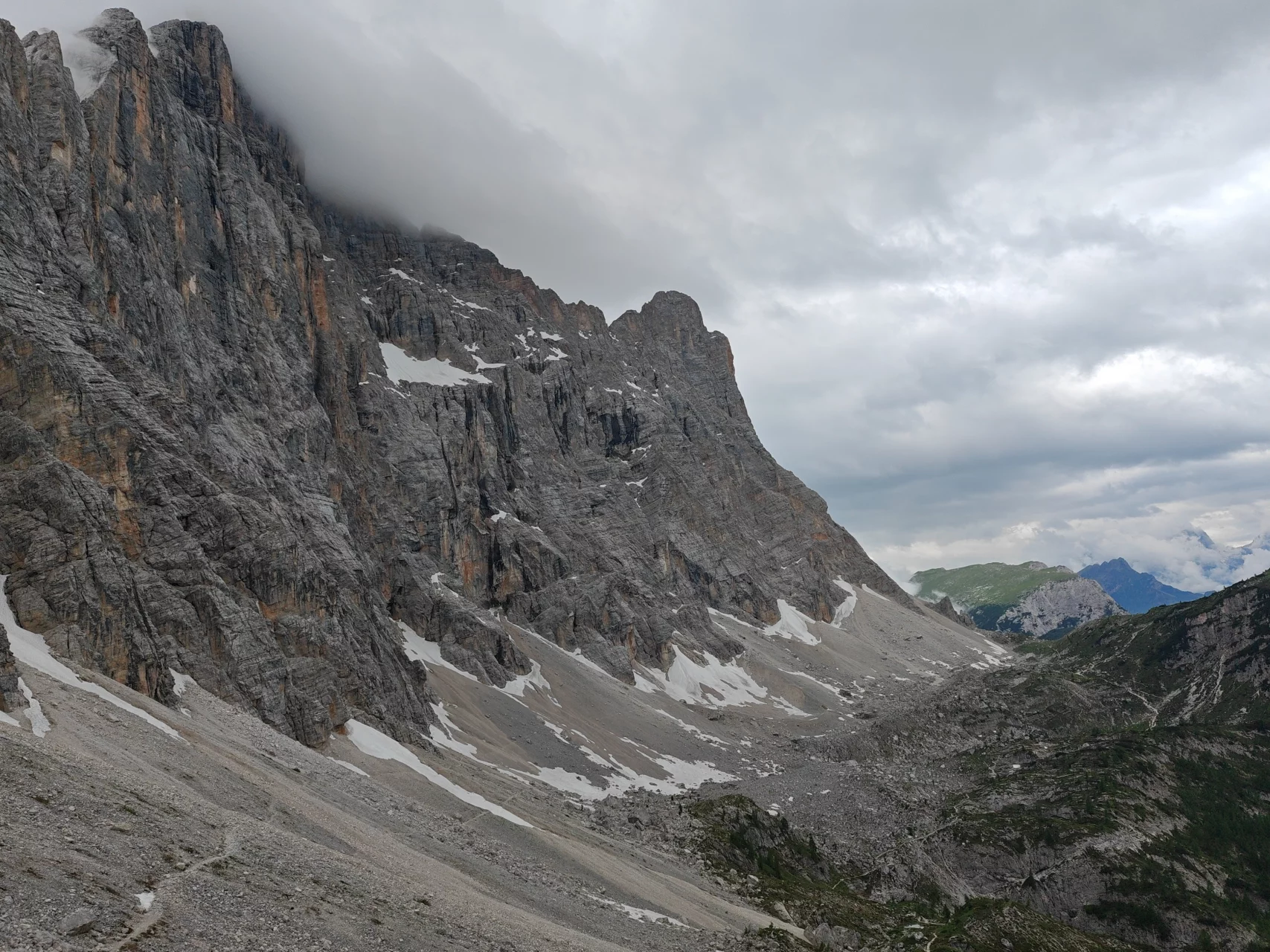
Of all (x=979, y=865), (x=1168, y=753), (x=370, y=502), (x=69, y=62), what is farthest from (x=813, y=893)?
(x=69, y=62)

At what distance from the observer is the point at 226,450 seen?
3130 inches

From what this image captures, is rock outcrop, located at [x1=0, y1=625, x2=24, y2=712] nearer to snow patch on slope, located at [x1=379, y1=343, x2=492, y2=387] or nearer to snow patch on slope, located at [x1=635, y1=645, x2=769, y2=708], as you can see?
snow patch on slope, located at [x1=635, y1=645, x2=769, y2=708]

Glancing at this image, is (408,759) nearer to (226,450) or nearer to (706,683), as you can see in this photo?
(226,450)


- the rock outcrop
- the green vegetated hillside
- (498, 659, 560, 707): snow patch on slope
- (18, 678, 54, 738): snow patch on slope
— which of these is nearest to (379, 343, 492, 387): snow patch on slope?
(498, 659, 560, 707): snow patch on slope

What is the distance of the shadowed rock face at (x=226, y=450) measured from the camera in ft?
183

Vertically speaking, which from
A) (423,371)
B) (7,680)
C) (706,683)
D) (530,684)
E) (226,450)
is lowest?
(530,684)

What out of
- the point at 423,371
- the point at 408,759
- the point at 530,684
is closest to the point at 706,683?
the point at 530,684

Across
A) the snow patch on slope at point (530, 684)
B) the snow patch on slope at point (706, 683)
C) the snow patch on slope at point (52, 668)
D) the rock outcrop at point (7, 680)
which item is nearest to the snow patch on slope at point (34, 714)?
the rock outcrop at point (7, 680)

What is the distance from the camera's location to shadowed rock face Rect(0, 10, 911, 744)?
2195 inches

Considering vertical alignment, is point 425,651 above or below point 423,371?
below

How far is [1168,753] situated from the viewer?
9762cm

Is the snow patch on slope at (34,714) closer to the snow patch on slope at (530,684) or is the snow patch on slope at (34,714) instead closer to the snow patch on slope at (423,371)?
the snow patch on slope at (530,684)

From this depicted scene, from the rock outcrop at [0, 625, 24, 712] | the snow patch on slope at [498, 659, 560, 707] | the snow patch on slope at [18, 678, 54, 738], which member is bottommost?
the snow patch on slope at [498, 659, 560, 707]

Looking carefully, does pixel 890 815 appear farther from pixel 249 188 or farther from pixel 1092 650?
pixel 1092 650
